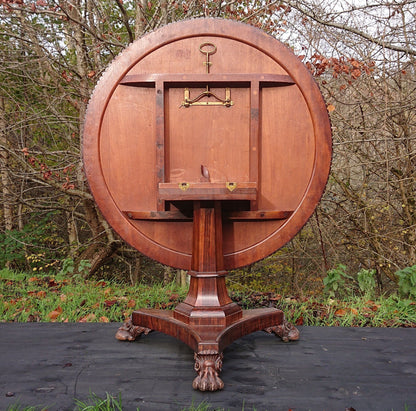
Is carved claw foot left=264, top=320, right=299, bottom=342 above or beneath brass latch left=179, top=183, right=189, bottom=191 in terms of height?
beneath

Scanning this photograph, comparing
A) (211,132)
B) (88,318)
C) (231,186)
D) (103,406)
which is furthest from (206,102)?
(88,318)

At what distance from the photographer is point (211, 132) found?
193cm

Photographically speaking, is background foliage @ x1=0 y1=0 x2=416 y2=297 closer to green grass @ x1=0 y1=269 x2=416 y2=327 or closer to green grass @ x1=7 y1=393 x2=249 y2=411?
green grass @ x1=0 y1=269 x2=416 y2=327

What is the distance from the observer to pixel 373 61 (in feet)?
12.6

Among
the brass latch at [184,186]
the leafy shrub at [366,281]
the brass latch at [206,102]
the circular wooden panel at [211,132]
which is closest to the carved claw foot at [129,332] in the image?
the circular wooden panel at [211,132]

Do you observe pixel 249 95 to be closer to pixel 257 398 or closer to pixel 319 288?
pixel 257 398

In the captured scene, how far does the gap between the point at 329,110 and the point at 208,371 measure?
8.60ft

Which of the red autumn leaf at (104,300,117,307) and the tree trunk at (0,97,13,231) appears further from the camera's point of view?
the tree trunk at (0,97,13,231)

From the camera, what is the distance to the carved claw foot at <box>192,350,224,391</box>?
4.99ft

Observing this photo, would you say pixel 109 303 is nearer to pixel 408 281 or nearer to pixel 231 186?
pixel 231 186

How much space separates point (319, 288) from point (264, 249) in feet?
11.7

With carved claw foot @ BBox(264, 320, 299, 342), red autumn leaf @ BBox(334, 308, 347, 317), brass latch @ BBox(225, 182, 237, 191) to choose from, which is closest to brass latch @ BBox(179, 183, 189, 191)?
brass latch @ BBox(225, 182, 237, 191)

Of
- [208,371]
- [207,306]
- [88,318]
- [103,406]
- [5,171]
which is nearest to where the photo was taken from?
[103,406]

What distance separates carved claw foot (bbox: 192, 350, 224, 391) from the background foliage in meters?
1.91
